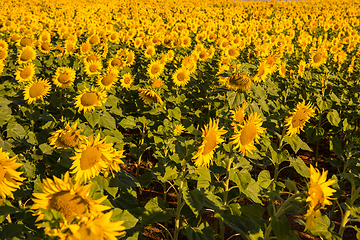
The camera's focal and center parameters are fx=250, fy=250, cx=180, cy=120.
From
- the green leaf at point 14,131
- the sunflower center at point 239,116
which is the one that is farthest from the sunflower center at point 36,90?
the sunflower center at point 239,116

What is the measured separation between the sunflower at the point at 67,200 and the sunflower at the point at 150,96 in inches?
113

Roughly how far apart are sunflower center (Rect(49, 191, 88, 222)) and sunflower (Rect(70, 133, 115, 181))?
0.58m

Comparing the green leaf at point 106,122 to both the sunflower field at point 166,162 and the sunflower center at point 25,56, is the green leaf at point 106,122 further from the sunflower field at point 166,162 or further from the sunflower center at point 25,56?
the sunflower center at point 25,56

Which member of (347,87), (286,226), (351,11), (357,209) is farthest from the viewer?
(351,11)

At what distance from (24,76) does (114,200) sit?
321 centimetres

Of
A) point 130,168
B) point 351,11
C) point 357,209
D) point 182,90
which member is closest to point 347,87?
point 182,90

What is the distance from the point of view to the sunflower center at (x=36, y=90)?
366cm

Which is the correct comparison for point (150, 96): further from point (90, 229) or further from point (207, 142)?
point (90, 229)

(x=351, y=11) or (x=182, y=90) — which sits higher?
(x=351, y=11)

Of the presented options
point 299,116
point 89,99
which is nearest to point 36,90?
point 89,99

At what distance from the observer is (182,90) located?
5.81 metres

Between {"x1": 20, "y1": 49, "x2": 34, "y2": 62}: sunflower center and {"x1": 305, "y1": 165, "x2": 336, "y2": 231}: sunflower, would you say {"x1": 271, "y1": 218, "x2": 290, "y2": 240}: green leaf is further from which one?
{"x1": 20, "y1": 49, "x2": 34, "y2": 62}: sunflower center

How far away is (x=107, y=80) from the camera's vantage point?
15.0 feet

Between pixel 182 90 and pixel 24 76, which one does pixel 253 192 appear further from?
pixel 24 76
